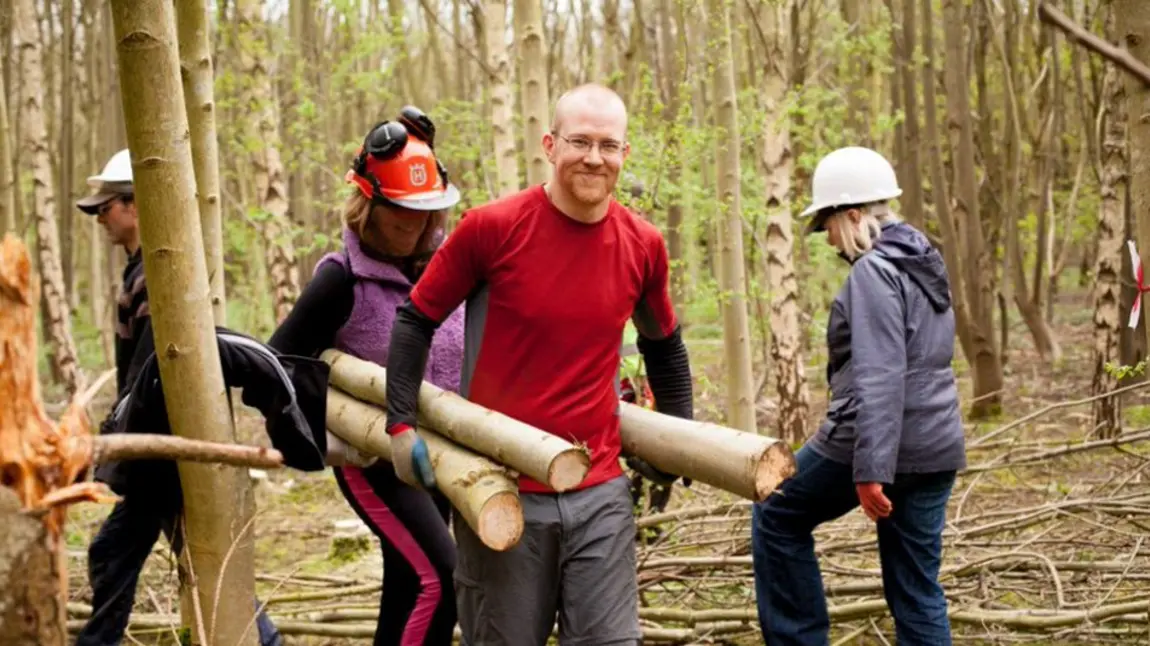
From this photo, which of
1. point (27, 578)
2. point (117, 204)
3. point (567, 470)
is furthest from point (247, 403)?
point (27, 578)

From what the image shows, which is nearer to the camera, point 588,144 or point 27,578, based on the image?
point 27,578

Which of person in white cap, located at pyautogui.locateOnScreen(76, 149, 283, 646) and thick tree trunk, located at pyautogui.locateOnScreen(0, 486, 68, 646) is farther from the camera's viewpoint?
person in white cap, located at pyautogui.locateOnScreen(76, 149, 283, 646)

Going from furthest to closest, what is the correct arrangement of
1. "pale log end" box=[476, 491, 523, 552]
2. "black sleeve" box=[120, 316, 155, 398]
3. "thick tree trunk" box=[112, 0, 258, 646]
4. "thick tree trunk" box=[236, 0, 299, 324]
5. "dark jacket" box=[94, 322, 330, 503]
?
1. "thick tree trunk" box=[236, 0, 299, 324]
2. "black sleeve" box=[120, 316, 155, 398]
3. "dark jacket" box=[94, 322, 330, 503]
4. "pale log end" box=[476, 491, 523, 552]
5. "thick tree trunk" box=[112, 0, 258, 646]

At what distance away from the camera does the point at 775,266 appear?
11.1m

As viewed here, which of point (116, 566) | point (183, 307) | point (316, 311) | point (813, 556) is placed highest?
point (183, 307)

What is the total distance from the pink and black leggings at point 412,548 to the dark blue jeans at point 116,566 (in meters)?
0.69

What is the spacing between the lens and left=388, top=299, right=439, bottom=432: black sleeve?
3.48 m

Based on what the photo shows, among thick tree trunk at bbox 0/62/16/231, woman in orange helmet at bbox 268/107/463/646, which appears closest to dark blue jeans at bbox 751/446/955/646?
woman in orange helmet at bbox 268/107/463/646

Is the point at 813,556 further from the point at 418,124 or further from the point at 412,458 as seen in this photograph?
the point at 418,124

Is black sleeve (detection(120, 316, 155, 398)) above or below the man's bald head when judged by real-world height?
below

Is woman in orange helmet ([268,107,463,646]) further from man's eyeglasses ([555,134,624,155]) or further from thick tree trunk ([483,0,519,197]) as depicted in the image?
thick tree trunk ([483,0,519,197])

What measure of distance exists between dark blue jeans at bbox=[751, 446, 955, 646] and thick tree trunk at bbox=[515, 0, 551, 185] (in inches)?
136

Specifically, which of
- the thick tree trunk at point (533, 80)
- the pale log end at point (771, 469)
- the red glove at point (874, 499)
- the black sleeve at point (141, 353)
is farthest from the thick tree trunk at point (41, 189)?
the pale log end at point (771, 469)

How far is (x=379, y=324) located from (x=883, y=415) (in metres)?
1.73
